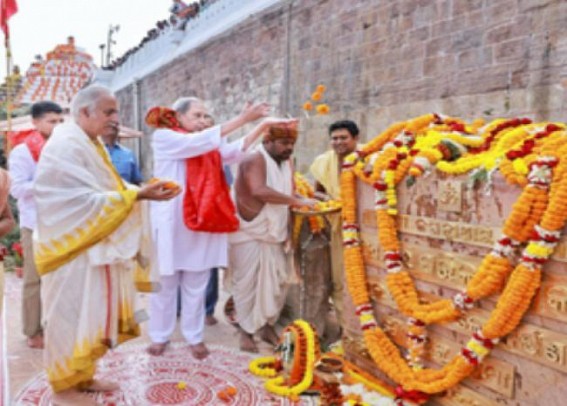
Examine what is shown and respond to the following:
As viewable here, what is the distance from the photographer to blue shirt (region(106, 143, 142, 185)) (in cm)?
502

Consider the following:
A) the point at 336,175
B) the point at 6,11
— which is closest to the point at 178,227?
the point at 336,175

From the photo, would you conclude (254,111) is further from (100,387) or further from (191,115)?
(100,387)

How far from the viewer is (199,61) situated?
11.7 meters

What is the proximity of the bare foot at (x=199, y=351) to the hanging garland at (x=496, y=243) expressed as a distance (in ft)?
4.50

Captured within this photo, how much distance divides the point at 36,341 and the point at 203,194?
1852mm

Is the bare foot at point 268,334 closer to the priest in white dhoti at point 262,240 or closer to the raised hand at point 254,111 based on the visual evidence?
the priest in white dhoti at point 262,240

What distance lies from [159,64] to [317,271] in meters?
11.4

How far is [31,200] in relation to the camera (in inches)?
174

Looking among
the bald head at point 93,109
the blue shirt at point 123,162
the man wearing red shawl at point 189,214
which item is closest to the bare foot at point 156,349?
the man wearing red shawl at point 189,214

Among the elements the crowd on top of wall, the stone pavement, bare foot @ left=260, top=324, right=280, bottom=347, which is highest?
the crowd on top of wall

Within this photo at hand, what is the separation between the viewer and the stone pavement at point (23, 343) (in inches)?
150

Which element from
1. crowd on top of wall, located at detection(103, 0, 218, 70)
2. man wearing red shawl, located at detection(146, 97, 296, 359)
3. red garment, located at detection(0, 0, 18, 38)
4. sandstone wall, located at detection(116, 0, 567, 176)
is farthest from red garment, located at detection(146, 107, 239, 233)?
crowd on top of wall, located at detection(103, 0, 218, 70)

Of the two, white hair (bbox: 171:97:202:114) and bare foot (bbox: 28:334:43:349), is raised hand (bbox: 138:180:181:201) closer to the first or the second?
white hair (bbox: 171:97:202:114)

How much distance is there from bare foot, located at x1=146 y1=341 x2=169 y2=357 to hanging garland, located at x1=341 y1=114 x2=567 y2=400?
1672 mm
